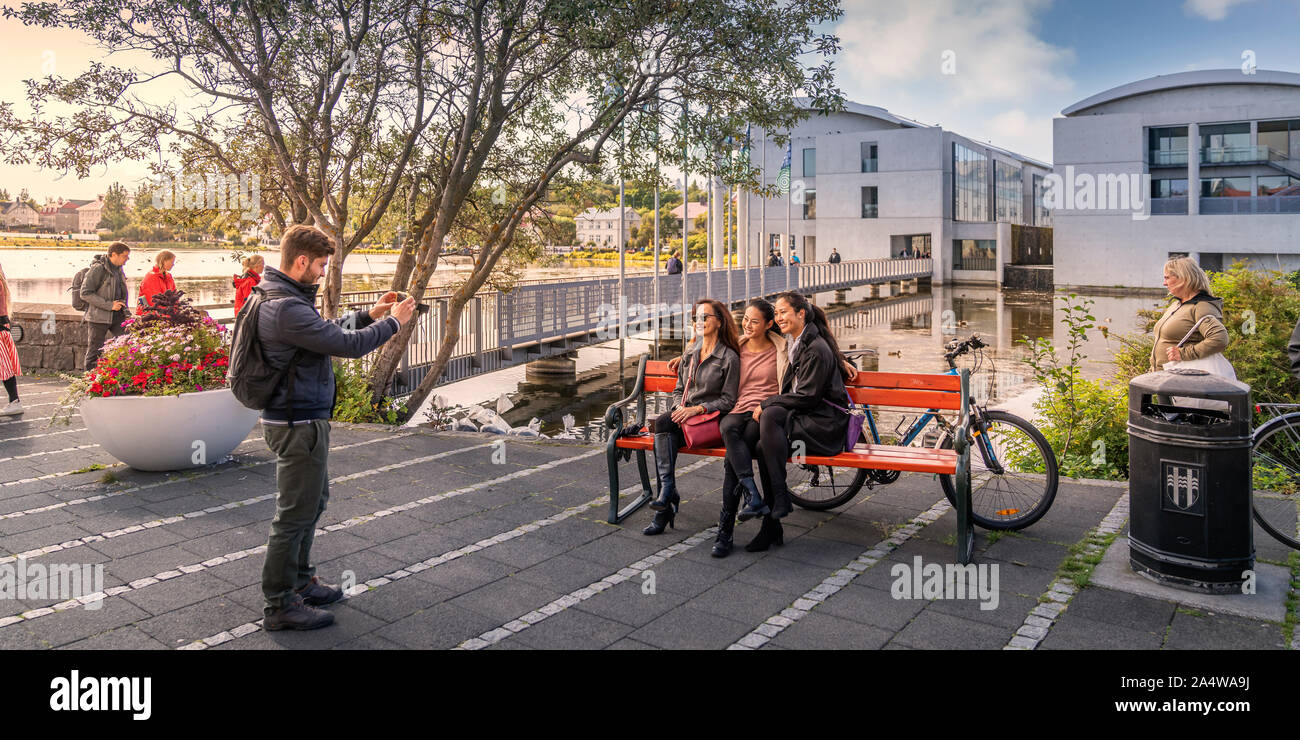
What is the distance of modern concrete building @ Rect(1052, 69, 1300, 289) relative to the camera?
46281mm

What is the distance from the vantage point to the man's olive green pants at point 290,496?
4.34 meters

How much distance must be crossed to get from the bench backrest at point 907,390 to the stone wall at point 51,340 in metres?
12.3

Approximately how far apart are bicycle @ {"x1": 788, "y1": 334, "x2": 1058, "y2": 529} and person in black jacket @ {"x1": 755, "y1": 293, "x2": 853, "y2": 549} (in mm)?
313

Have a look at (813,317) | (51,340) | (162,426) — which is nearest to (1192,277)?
(813,317)

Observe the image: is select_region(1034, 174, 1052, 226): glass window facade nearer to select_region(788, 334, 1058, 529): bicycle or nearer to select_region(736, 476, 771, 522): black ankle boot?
select_region(788, 334, 1058, 529): bicycle

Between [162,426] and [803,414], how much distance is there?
497cm

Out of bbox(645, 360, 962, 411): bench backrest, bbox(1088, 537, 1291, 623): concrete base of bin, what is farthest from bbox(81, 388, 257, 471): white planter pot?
bbox(1088, 537, 1291, 623): concrete base of bin

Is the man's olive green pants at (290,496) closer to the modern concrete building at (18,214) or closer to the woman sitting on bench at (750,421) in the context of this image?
the woman sitting on bench at (750,421)

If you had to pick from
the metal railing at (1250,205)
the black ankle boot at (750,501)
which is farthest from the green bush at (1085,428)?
the metal railing at (1250,205)

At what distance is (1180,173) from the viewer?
4966 centimetres
